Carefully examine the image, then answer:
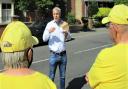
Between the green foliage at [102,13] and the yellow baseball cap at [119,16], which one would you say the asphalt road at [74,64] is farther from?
the green foliage at [102,13]

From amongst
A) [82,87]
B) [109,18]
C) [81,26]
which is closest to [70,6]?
[81,26]

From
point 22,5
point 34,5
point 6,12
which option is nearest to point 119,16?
point 34,5

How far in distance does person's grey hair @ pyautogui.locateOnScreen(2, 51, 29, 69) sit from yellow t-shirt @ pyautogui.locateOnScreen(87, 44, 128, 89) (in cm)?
111

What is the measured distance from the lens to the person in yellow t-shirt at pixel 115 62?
445 cm

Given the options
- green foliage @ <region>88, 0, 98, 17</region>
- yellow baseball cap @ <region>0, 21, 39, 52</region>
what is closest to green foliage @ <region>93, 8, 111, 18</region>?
green foliage @ <region>88, 0, 98, 17</region>

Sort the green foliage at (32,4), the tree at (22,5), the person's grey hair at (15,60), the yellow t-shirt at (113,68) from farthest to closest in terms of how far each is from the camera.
Answer: the tree at (22,5) → the green foliage at (32,4) → the yellow t-shirt at (113,68) → the person's grey hair at (15,60)

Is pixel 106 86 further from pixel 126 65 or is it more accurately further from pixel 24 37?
pixel 24 37

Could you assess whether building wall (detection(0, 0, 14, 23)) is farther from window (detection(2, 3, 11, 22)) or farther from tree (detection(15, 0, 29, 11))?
tree (detection(15, 0, 29, 11))

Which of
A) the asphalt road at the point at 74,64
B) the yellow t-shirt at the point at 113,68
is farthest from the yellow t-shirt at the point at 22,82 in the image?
the asphalt road at the point at 74,64

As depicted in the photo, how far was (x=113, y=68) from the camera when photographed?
4457 millimetres

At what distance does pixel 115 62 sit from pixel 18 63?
1250 millimetres

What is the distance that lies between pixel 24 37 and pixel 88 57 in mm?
14429

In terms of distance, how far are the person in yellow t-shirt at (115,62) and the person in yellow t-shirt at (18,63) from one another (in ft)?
3.08

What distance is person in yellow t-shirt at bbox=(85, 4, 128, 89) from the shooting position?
4.45 meters
